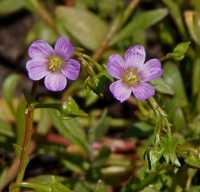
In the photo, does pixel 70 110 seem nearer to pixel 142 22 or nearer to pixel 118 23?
pixel 142 22

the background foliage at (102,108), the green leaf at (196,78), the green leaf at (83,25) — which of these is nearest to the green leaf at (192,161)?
the background foliage at (102,108)

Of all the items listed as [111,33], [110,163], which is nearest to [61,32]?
A: [111,33]

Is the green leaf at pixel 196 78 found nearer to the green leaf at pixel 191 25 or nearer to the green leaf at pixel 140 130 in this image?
the green leaf at pixel 191 25

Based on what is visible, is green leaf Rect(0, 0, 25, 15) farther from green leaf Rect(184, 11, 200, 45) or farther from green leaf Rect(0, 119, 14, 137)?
green leaf Rect(184, 11, 200, 45)

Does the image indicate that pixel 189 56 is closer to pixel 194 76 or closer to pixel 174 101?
pixel 194 76

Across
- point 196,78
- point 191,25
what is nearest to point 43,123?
point 196,78

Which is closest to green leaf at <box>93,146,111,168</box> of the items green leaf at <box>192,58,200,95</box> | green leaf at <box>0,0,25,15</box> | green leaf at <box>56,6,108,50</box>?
green leaf at <box>192,58,200,95</box>

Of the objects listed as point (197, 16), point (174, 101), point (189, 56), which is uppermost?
point (197, 16)
